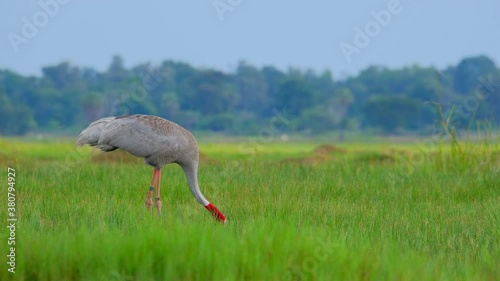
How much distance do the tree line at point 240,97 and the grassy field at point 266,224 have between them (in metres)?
62.4

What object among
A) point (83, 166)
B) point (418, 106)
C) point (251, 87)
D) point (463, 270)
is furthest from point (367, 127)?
point (463, 270)

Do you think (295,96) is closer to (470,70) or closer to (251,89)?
(251,89)

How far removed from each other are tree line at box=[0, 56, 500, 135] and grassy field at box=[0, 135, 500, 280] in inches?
2455

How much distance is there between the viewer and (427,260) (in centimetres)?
679

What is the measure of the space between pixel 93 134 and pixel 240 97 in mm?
88063

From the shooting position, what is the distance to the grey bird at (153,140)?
9352mm

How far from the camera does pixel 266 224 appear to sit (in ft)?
22.6

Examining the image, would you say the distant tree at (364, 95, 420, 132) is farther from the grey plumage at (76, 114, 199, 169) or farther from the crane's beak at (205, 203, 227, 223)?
the crane's beak at (205, 203, 227, 223)

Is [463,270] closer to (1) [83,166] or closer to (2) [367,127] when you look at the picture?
(1) [83,166]

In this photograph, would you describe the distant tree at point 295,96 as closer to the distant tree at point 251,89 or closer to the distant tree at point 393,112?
the distant tree at point 251,89

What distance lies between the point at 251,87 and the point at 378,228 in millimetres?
93980

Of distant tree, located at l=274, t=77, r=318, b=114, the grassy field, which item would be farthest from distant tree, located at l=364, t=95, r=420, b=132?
the grassy field

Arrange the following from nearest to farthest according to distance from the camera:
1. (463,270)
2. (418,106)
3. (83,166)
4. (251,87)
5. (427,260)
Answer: (463,270)
(427,260)
(83,166)
(418,106)
(251,87)

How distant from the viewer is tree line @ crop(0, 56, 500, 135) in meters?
84.5
